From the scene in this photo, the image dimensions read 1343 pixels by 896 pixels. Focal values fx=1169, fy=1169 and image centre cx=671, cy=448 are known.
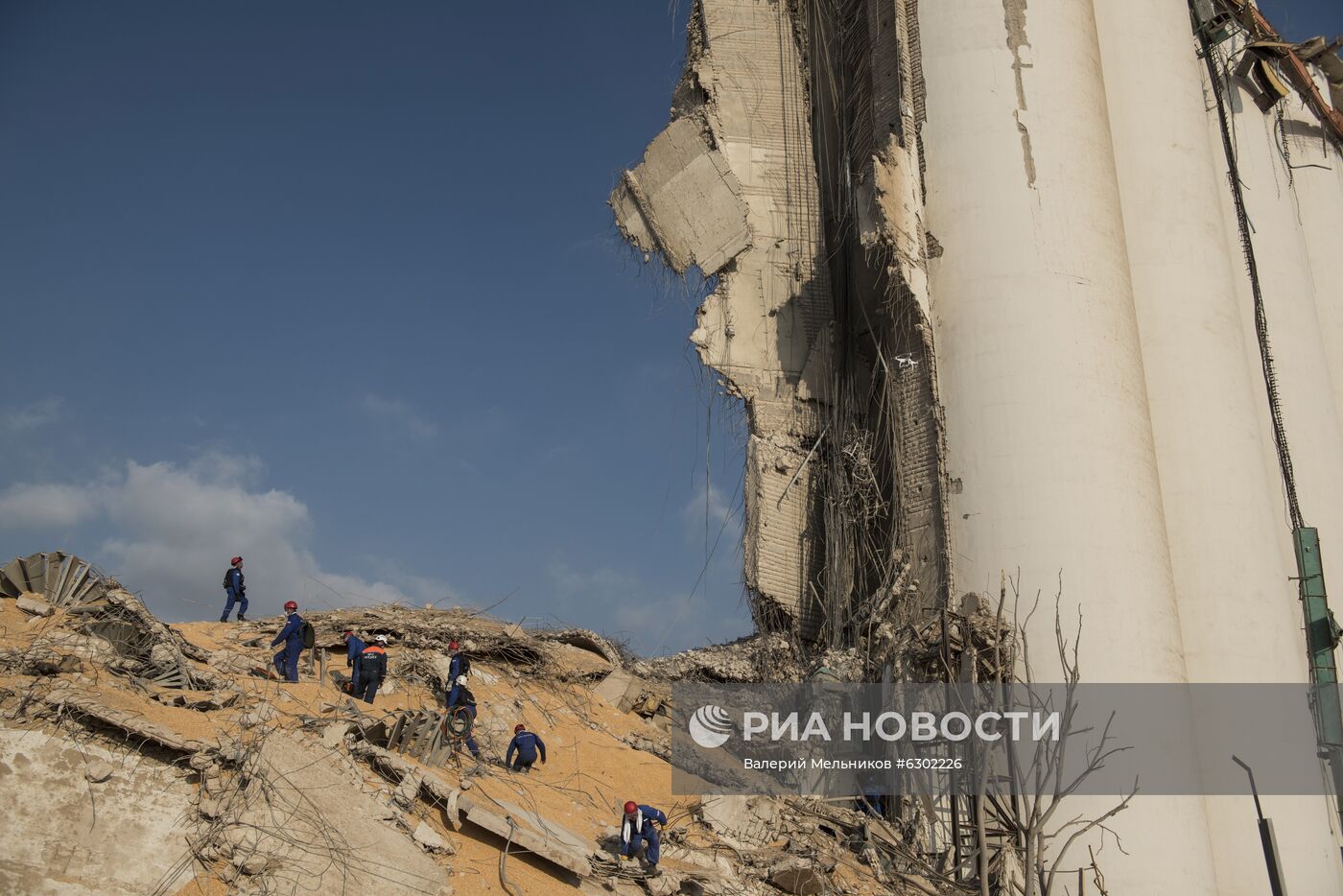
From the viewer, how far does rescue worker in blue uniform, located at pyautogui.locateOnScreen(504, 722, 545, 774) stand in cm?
1280

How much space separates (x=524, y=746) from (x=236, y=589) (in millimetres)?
5490

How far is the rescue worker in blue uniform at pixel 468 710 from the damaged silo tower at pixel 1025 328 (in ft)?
20.3

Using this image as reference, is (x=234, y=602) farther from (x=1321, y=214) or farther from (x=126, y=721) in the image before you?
(x=1321, y=214)

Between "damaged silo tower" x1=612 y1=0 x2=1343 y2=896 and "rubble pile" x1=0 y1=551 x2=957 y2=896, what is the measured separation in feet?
14.2

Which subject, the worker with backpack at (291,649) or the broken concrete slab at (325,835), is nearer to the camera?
the broken concrete slab at (325,835)

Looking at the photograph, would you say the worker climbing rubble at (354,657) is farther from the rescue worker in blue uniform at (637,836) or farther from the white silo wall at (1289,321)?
the white silo wall at (1289,321)

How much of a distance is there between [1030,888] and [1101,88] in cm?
1235

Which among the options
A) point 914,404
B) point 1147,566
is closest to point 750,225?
point 914,404

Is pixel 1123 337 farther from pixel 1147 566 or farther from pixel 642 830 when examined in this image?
pixel 642 830

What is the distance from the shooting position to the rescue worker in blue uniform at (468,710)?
12391 mm

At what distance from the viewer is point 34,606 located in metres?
12.2

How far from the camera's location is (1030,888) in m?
12.7

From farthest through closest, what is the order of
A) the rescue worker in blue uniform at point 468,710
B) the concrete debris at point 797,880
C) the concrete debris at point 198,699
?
the rescue worker in blue uniform at point 468,710 < the concrete debris at point 797,880 < the concrete debris at point 198,699

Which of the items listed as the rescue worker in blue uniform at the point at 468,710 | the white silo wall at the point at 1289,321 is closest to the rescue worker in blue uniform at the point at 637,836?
the rescue worker in blue uniform at the point at 468,710
